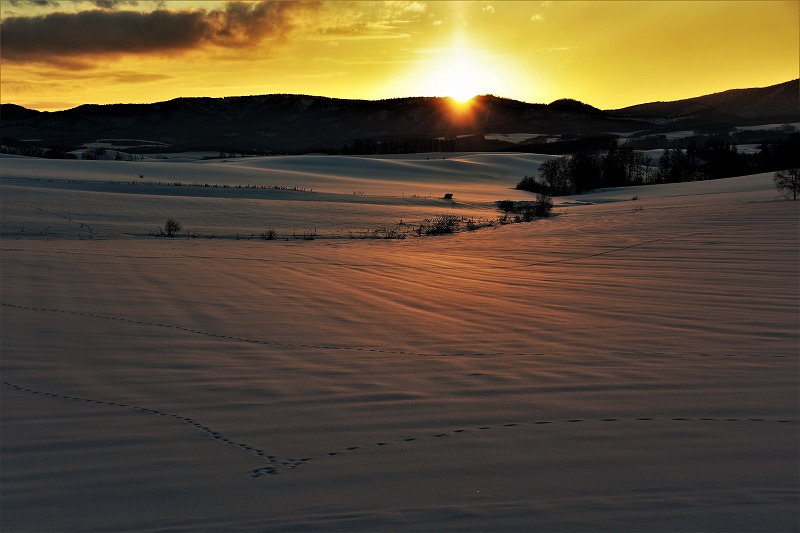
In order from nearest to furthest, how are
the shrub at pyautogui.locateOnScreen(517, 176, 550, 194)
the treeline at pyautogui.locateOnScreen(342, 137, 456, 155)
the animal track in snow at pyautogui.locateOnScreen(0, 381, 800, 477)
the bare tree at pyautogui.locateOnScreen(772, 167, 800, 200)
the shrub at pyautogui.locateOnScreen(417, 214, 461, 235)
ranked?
the animal track in snow at pyautogui.locateOnScreen(0, 381, 800, 477) < the shrub at pyautogui.locateOnScreen(417, 214, 461, 235) < the bare tree at pyautogui.locateOnScreen(772, 167, 800, 200) < the shrub at pyautogui.locateOnScreen(517, 176, 550, 194) < the treeline at pyautogui.locateOnScreen(342, 137, 456, 155)

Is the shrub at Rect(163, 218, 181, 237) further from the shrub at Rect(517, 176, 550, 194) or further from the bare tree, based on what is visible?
the shrub at Rect(517, 176, 550, 194)

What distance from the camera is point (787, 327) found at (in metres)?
7.95

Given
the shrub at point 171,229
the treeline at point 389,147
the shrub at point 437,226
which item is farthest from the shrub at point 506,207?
the treeline at point 389,147

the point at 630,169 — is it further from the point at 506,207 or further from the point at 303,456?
the point at 303,456

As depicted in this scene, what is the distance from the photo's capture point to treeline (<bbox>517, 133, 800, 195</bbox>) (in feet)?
192

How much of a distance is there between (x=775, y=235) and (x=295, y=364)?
13023 mm

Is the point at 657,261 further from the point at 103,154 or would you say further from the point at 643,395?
the point at 103,154

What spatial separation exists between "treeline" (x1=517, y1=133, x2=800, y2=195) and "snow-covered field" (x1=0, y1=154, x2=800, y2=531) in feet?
141

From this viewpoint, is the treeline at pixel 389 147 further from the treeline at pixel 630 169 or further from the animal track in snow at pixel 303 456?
the animal track in snow at pixel 303 456

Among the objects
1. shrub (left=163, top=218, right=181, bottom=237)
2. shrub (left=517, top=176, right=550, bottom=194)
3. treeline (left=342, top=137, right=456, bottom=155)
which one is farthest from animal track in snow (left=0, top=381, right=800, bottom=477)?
treeline (left=342, top=137, right=456, bottom=155)

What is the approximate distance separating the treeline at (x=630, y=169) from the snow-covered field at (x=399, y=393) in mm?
42996

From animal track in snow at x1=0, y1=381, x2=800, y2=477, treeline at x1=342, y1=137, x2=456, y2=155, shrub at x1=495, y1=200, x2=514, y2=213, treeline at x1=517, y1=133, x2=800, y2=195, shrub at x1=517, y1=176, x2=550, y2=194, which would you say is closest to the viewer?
animal track in snow at x1=0, y1=381, x2=800, y2=477

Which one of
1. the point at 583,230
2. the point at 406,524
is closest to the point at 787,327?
the point at 406,524

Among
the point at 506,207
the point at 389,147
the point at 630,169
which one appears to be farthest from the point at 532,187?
the point at 389,147
